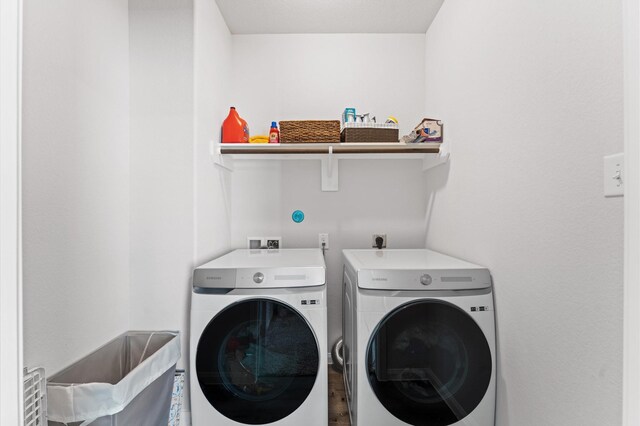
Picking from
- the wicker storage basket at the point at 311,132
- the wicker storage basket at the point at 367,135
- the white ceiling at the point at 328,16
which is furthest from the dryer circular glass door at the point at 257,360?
the white ceiling at the point at 328,16

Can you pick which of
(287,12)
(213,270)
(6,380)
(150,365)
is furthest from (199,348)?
(287,12)

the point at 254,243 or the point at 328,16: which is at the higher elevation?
the point at 328,16

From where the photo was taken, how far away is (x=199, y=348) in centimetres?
136

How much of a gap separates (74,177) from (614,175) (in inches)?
66.8

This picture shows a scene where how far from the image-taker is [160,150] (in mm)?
1519

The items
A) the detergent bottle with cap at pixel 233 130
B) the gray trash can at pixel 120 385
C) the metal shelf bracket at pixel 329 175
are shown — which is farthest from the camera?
the metal shelf bracket at pixel 329 175

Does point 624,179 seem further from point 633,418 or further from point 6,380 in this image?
point 6,380

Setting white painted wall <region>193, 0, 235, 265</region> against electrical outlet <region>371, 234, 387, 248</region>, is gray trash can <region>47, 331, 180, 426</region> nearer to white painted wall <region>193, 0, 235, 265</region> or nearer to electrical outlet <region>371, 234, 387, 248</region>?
white painted wall <region>193, 0, 235, 265</region>

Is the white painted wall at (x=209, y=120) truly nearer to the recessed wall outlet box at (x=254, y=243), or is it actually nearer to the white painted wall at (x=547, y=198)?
the recessed wall outlet box at (x=254, y=243)

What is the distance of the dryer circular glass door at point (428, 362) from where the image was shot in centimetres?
128

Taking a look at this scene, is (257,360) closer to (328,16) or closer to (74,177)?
(74,177)

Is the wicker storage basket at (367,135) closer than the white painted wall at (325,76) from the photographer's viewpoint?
Yes

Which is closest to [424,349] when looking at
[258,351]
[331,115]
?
[258,351]

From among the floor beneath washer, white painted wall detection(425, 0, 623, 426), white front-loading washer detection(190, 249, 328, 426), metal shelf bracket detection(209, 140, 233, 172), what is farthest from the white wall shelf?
the floor beneath washer
